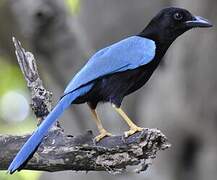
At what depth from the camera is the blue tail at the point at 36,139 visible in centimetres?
369

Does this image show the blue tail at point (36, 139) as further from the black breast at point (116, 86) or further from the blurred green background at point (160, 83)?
the blurred green background at point (160, 83)

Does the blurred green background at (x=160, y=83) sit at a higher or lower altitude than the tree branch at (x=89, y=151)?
lower

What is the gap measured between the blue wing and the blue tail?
0.40 ft

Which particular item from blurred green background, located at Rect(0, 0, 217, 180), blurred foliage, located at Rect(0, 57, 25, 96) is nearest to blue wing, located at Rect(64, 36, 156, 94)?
blurred green background, located at Rect(0, 0, 217, 180)

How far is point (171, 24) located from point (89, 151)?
1285 mm

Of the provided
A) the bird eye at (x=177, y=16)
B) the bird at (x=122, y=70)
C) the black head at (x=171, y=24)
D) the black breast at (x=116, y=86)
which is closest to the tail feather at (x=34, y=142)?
the bird at (x=122, y=70)

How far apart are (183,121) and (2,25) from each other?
237 centimetres

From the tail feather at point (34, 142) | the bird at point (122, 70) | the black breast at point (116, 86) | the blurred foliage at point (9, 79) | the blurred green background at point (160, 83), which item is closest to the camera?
the tail feather at point (34, 142)

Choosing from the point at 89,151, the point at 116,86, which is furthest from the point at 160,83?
the point at 89,151

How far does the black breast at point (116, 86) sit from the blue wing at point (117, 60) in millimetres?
37

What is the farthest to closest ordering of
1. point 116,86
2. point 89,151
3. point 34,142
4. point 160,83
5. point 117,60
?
point 160,83 → point 117,60 → point 116,86 → point 89,151 → point 34,142

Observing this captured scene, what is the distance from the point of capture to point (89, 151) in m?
3.93

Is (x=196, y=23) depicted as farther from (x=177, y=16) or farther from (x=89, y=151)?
(x=89, y=151)

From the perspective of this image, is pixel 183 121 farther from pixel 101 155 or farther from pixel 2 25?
pixel 101 155
